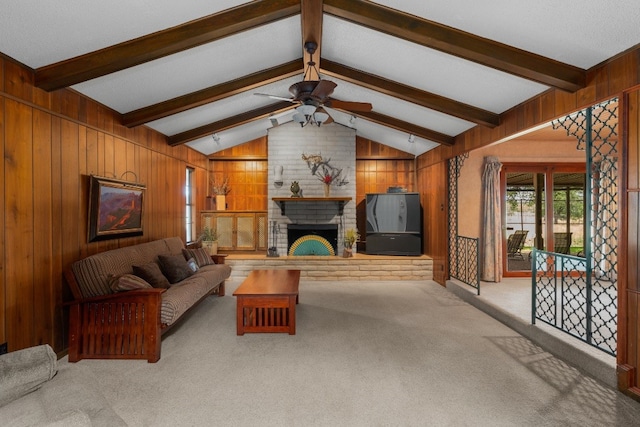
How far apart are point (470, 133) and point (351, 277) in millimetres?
3316

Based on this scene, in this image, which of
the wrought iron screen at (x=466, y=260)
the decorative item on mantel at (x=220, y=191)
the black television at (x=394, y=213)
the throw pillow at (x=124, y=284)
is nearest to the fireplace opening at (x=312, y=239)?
the black television at (x=394, y=213)

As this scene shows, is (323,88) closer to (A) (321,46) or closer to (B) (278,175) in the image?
(A) (321,46)

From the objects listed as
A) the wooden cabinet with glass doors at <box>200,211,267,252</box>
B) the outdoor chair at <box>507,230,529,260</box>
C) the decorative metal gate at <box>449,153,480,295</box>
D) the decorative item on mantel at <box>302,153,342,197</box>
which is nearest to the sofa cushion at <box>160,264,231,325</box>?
the wooden cabinet with glass doors at <box>200,211,267,252</box>

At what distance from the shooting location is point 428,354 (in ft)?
10.0

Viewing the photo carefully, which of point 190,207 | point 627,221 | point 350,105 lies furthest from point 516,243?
point 190,207

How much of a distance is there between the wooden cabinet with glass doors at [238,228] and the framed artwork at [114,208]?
2700 millimetres

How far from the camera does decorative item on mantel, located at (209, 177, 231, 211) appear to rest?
24.1ft

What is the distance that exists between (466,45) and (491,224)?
372 cm

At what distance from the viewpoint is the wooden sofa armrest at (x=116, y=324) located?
2.98 meters

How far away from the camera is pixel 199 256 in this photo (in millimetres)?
5117

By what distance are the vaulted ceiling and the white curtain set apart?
5.90 ft

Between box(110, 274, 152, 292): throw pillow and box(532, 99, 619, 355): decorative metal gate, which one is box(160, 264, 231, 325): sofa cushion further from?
box(532, 99, 619, 355): decorative metal gate

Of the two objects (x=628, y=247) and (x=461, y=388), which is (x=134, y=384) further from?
(x=628, y=247)

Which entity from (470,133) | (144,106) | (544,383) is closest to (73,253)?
(144,106)
